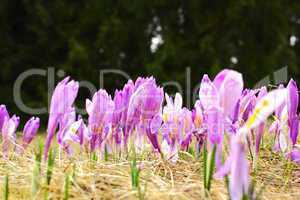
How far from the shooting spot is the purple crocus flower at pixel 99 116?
50.7 inches

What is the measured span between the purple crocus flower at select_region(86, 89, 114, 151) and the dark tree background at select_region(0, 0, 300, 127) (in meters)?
5.52

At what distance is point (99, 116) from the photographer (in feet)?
4.21

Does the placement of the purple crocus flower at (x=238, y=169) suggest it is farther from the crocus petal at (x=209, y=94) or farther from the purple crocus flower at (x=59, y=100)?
the purple crocus flower at (x=59, y=100)

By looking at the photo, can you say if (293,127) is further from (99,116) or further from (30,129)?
(30,129)

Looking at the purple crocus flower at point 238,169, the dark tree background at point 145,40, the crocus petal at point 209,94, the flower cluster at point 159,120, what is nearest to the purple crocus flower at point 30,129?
the flower cluster at point 159,120

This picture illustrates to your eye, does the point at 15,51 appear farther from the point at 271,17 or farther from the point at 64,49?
the point at 271,17

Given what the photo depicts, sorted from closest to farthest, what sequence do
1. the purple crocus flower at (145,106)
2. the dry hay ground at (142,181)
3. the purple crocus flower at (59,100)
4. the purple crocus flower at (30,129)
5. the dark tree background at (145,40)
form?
the dry hay ground at (142,181) < the purple crocus flower at (59,100) < the purple crocus flower at (145,106) < the purple crocus flower at (30,129) < the dark tree background at (145,40)

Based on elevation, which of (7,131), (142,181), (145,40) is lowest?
(142,181)

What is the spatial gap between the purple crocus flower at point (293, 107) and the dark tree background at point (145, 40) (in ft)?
18.3

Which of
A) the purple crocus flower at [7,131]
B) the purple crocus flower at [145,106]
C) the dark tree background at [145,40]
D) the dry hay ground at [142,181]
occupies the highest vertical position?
the dark tree background at [145,40]

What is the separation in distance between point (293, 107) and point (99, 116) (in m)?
0.43

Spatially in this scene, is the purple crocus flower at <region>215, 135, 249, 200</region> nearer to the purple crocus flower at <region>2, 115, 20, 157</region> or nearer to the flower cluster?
the flower cluster

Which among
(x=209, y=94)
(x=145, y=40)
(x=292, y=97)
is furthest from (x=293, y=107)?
(x=145, y=40)

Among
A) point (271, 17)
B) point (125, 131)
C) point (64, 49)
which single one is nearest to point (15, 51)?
point (64, 49)
